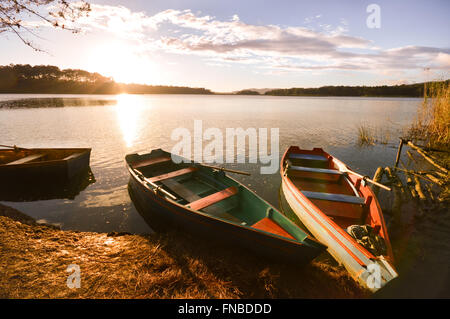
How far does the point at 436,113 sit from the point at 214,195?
65.4 feet

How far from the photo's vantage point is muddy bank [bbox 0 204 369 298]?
4721 mm

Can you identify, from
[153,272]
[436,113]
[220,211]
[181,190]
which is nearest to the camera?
[153,272]

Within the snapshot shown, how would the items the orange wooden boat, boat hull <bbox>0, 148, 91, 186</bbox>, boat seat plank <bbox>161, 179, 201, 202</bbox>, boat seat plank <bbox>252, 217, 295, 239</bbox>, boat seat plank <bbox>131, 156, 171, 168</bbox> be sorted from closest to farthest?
the orange wooden boat, boat seat plank <bbox>252, 217, 295, 239</bbox>, boat seat plank <bbox>161, 179, 201, 202</bbox>, boat hull <bbox>0, 148, 91, 186</bbox>, boat seat plank <bbox>131, 156, 171, 168</bbox>

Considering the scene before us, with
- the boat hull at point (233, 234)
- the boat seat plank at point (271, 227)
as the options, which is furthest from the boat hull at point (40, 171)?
the boat seat plank at point (271, 227)

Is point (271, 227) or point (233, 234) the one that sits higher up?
point (271, 227)

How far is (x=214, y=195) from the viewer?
305 inches

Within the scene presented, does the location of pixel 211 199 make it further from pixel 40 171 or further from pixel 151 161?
pixel 40 171

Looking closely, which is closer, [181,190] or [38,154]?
[181,190]

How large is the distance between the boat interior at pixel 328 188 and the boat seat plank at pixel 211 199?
10.2ft

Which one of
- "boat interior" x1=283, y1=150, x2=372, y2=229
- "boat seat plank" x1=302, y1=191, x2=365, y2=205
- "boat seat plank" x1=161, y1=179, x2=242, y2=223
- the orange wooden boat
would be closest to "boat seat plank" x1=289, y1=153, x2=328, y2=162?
"boat interior" x1=283, y1=150, x2=372, y2=229

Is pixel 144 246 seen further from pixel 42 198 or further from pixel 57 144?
pixel 57 144

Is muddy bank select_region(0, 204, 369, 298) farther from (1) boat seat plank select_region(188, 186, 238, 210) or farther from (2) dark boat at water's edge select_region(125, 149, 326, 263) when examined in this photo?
(1) boat seat plank select_region(188, 186, 238, 210)

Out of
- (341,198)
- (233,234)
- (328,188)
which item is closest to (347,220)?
(341,198)
